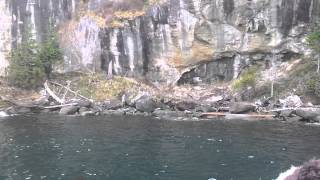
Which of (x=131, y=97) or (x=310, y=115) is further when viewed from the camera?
(x=131, y=97)

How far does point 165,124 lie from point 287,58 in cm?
2599

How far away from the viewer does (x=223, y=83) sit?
74.8 metres

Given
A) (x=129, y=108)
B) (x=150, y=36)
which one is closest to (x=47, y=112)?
(x=129, y=108)

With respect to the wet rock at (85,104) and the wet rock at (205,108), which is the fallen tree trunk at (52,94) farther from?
the wet rock at (205,108)

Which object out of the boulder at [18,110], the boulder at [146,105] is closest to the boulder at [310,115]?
the boulder at [146,105]

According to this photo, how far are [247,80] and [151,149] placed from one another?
3369cm

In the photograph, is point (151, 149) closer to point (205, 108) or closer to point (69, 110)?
point (205, 108)

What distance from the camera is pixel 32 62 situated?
78.3 meters

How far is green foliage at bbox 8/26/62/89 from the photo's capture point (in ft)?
254

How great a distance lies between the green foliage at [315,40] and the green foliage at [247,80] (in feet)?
31.0

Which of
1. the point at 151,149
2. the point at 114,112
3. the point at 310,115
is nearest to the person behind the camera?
the point at 151,149

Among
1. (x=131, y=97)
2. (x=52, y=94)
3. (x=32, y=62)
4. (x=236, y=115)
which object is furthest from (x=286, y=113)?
(x=32, y=62)

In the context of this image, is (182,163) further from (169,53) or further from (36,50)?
(36,50)

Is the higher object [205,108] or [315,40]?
[315,40]
